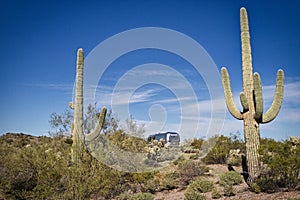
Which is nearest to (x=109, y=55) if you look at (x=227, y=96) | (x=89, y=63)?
(x=89, y=63)

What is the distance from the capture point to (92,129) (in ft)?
48.8

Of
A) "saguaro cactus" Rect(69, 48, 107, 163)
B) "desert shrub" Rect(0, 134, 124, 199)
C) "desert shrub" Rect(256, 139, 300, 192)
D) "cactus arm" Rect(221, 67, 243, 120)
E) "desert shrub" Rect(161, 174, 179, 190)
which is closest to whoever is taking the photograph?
"desert shrub" Rect(0, 134, 124, 199)

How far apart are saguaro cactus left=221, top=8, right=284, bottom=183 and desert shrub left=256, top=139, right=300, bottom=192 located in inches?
20.6

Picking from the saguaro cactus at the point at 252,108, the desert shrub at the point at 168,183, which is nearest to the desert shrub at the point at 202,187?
the saguaro cactus at the point at 252,108

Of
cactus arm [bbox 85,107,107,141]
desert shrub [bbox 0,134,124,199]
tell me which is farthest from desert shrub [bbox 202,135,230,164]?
desert shrub [bbox 0,134,124,199]

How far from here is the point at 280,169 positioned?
31.4ft

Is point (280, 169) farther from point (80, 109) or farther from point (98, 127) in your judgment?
point (80, 109)

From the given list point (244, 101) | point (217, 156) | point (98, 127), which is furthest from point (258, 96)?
point (98, 127)

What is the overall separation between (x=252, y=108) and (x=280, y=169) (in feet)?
7.37

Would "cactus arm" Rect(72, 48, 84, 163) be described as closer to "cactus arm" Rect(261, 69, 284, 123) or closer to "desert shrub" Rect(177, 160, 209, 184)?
"desert shrub" Rect(177, 160, 209, 184)

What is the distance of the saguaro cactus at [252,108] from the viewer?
10.6m

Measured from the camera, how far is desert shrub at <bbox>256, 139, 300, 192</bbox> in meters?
9.38

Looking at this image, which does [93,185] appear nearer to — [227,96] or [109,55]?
[227,96]

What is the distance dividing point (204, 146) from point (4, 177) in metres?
13.3
